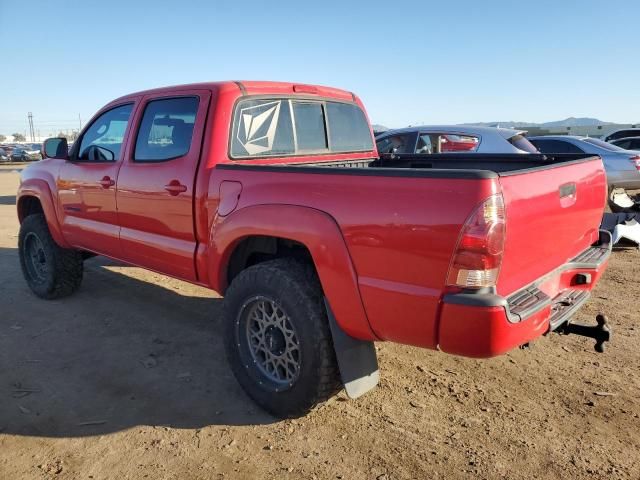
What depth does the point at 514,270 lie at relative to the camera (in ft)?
7.84

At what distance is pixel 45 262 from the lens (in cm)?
531

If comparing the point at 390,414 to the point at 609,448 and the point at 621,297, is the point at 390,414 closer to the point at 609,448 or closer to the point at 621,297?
the point at 609,448

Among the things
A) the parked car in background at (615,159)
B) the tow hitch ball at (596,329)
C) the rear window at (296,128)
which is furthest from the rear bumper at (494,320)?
the parked car in background at (615,159)

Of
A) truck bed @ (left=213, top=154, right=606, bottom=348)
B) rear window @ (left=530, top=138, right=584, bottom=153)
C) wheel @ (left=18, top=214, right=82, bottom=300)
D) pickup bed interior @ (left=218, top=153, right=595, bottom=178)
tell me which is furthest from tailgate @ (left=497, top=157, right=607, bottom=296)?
rear window @ (left=530, top=138, right=584, bottom=153)

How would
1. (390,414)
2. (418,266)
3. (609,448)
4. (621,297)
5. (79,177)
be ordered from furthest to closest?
(621,297) < (79,177) < (390,414) < (609,448) < (418,266)

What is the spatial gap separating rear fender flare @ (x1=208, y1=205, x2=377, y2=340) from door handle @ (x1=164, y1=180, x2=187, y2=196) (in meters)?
0.74

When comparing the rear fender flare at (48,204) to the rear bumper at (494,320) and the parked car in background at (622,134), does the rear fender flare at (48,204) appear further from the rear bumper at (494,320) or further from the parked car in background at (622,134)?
the parked car in background at (622,134)

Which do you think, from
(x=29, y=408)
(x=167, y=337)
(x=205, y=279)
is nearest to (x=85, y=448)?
(x=29, y=408)

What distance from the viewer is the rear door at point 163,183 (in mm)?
3518

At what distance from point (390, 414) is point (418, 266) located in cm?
123

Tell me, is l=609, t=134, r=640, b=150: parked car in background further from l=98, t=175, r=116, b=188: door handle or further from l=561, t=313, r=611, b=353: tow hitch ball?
l=98, t=175, r=116, b=188: door handle

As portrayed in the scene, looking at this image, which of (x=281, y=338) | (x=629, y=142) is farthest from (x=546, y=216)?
(x=629, y=142)

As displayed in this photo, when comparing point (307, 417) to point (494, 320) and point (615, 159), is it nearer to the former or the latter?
point (494, 320)

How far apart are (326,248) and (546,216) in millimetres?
1137
